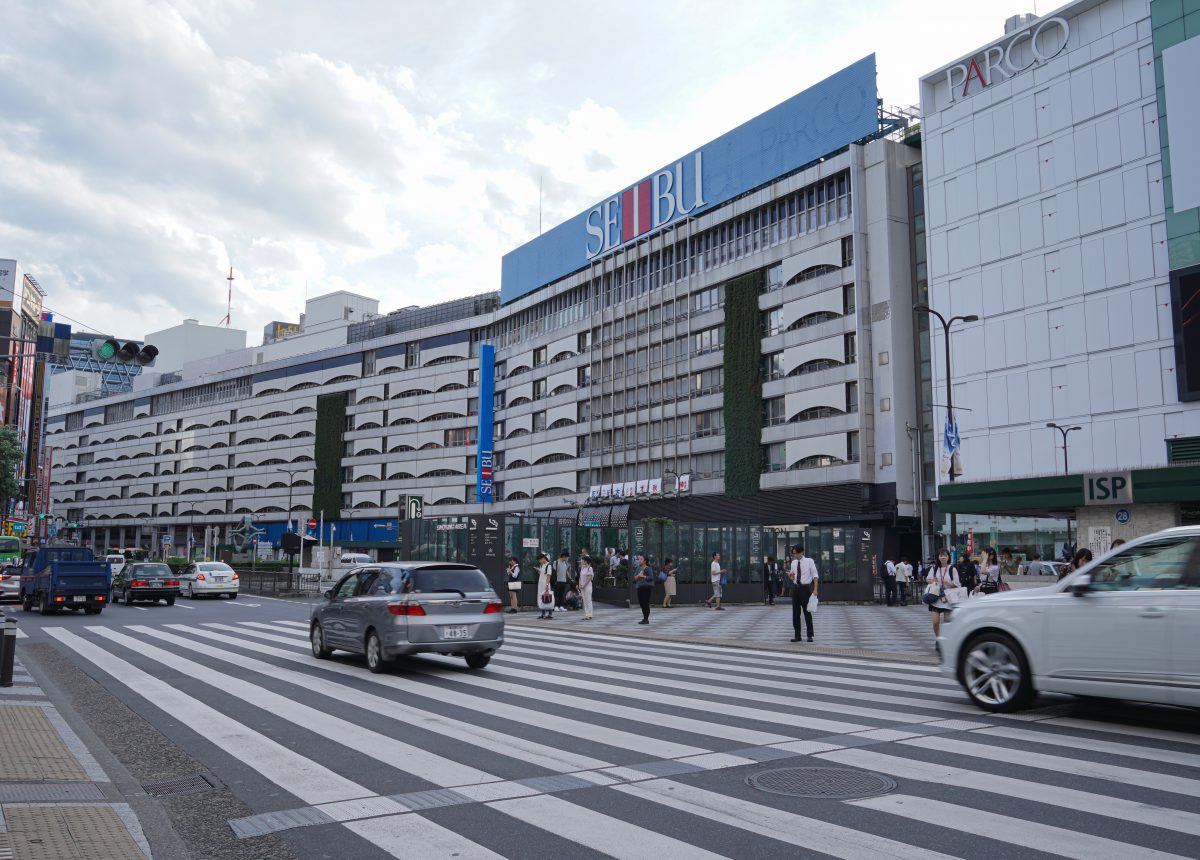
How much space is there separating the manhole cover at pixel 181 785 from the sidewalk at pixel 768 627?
11.5 metres

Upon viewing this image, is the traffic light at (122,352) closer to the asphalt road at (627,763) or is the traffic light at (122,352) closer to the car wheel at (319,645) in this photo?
the car wheel at (319,645)

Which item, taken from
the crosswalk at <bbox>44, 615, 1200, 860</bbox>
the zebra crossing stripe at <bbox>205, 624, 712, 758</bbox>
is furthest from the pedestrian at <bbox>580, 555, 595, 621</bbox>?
the zebra crossing stripe at <bbox>205, 624, 712, 758</bbox>

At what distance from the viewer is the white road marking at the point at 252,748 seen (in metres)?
6.72

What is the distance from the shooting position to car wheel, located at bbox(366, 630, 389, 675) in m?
13.5

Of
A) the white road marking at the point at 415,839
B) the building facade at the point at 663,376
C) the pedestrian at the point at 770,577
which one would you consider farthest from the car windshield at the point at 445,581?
the building facade at the point at 663,376

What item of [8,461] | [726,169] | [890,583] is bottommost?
[890,583]

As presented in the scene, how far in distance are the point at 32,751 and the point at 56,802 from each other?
6.61ft

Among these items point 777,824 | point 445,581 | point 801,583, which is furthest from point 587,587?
point 777,824

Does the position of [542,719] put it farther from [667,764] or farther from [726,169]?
[726,169]

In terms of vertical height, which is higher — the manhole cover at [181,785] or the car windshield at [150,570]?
the car windshield at [150,570]

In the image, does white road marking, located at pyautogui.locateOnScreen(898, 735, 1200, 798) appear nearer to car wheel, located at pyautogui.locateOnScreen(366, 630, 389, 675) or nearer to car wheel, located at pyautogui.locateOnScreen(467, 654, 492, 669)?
car wheel, located at pyautogui.locateOnScreen(467, 654, 492, 669)

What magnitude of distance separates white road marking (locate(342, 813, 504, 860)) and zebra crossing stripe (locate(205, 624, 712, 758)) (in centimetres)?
248

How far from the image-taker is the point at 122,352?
19.0 meters

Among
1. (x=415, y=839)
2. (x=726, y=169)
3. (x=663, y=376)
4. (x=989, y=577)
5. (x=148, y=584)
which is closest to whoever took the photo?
(x=415, y=839)
